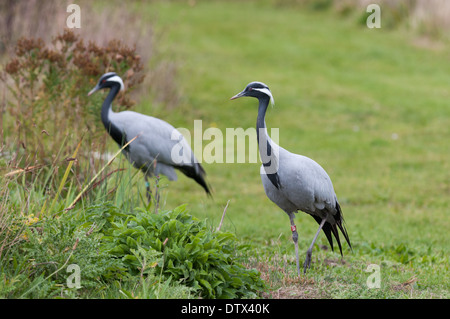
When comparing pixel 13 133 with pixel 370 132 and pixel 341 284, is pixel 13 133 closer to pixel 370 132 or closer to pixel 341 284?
pixel 341 284

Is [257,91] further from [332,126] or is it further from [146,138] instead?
[332,126]

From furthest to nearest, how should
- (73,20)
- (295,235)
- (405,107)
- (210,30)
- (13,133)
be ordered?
(210,30) < (405,107) < (73,20) < (13,133) < (295,235)

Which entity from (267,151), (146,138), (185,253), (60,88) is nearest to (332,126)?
(146,138)

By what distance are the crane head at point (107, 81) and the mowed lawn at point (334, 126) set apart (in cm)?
163

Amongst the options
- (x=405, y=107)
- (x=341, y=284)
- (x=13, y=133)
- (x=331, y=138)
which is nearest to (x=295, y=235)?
(x=341, y=284)

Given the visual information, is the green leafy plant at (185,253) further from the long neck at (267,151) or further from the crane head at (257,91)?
the crane head at (257,91)

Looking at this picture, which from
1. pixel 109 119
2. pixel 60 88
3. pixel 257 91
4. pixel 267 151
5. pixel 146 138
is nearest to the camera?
pixel 267 151

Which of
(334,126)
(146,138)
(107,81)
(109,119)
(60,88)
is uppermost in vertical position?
(107,81)

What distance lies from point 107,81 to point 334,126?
647cm

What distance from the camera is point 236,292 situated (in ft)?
15.3

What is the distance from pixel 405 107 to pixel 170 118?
4688 mm

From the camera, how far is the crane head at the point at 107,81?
7160 mm

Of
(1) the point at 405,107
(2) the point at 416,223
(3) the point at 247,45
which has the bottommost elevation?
(2) the point at 416,223

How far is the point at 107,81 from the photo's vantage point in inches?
283
